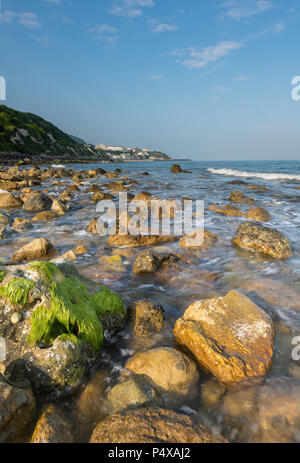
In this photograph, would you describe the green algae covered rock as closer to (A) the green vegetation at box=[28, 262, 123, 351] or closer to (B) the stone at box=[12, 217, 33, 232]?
(A) the green vegetation at box=[28, 262, 123, 351]

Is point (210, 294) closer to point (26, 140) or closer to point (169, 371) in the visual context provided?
point (169, 371)

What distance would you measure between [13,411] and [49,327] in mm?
823

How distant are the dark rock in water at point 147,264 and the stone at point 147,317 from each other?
1.43 m

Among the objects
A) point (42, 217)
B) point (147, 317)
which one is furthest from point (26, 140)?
point (147, 317)

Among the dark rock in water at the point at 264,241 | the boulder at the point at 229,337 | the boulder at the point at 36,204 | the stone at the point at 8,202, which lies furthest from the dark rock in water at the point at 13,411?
the stone at the point at 8,202

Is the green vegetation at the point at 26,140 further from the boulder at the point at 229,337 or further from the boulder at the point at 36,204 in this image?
the boulder at the point at 229,337

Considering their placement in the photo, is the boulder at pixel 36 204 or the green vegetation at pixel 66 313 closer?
the green vegetation at pixel 66 313

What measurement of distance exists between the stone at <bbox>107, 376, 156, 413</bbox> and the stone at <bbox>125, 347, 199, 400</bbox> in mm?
146

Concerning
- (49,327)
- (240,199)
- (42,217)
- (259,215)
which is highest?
(240,199)

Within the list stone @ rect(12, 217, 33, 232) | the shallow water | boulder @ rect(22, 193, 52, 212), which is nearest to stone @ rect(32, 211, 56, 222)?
the shallow water

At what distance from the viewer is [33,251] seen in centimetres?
557

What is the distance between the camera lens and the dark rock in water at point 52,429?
6.11ft

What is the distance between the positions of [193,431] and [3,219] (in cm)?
845

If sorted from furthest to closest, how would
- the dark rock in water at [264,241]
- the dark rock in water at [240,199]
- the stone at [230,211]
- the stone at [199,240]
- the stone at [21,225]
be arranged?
the dark rock in water at [240,199]
the stone at [230,211]
the stone at [21,225]
the stone at [199,240]
the dark rock in water at [264,241]
